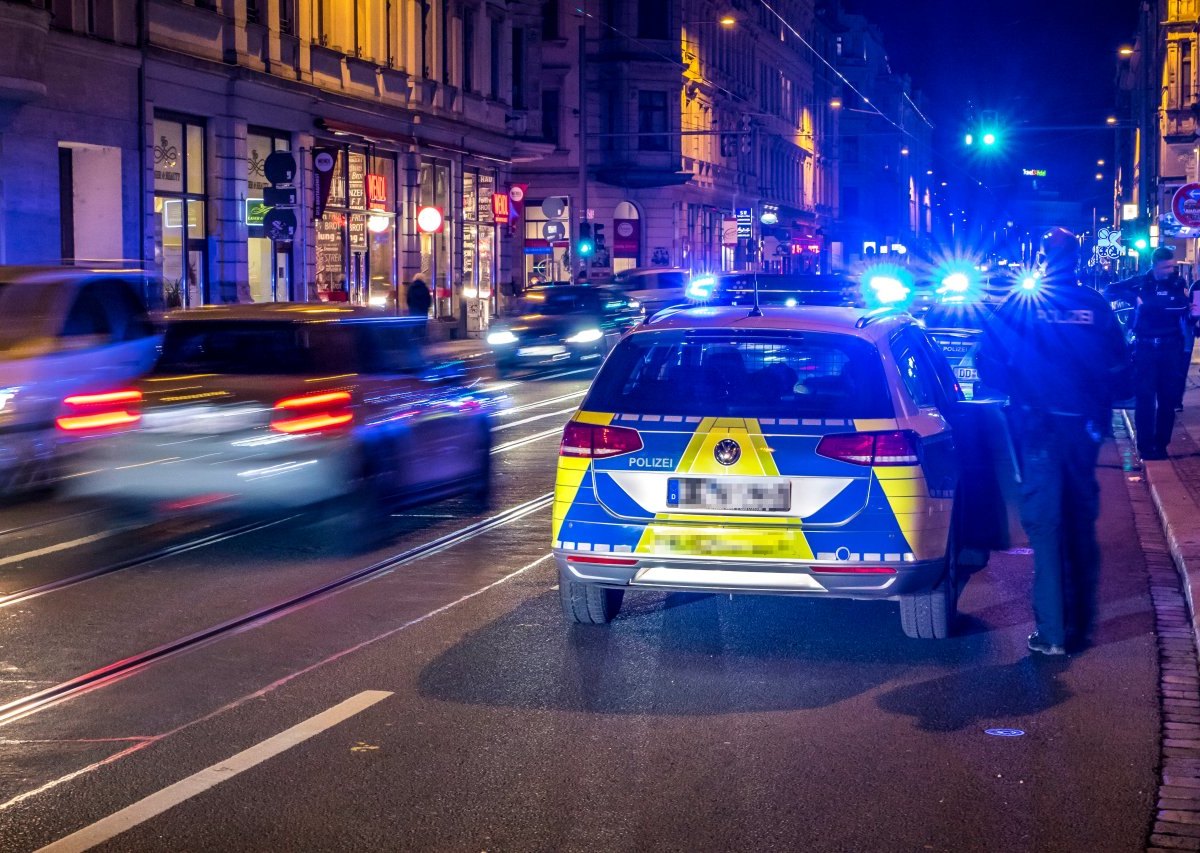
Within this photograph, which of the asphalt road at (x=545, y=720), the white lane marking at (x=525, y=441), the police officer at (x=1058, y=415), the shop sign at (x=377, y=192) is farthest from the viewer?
the shop sign at (x=377, y=192)

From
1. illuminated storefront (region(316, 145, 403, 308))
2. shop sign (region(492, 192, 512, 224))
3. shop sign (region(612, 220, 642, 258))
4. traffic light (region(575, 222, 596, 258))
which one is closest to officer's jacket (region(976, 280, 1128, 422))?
illuminated storefront (region(316, 145, 403, 308))

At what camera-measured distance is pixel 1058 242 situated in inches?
346

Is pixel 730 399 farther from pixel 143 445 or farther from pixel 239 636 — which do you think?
pixel 143 445

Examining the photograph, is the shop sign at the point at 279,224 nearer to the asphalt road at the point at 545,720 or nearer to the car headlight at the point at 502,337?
the car headlight at the point at 502,337

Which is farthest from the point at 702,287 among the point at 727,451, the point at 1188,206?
the point at 727,451

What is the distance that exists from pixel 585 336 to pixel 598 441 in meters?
25.7

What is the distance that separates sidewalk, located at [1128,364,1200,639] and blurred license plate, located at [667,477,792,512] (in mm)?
2162

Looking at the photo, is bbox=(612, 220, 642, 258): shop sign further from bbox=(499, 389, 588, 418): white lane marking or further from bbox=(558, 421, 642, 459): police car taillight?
bbox=(558, 421, 642, 459): police car taillight

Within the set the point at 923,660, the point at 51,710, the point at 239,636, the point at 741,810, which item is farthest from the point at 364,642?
the point at 741,810

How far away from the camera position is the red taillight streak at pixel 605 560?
25.8 feet

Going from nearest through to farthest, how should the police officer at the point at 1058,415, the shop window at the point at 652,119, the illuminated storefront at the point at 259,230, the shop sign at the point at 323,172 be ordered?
the police officer at the point at 1058,415 < the illuminated storefront at the point at 259,230 < the shop sign at the point at 323,172 < the shop window at the point at 652,119

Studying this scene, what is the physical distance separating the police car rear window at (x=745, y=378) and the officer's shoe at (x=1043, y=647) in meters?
1.27

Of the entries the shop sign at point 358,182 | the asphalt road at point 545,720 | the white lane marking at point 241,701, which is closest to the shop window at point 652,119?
the shop sign at point 358,182

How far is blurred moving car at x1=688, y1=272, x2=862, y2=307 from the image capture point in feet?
69.6
